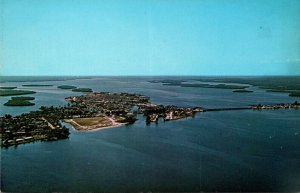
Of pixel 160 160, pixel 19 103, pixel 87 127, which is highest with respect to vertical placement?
pixel 19 103

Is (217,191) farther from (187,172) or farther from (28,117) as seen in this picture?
(28,117)

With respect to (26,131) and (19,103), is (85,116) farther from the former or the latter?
(19,103)

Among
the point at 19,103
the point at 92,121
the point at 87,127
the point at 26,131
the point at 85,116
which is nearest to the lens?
the point at 26,131

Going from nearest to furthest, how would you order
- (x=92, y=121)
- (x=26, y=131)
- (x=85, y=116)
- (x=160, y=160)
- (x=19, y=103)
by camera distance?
(x=160, y=160)
(x=26, y=131)
(x=92, y=121)
(x=85, y=116)
(x=19, y=103)

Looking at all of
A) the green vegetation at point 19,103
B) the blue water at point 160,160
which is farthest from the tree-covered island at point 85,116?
the green vegetation at point 19,103

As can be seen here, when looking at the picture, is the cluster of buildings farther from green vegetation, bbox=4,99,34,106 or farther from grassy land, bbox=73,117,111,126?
green vegetation, bbox=4,99,34,106

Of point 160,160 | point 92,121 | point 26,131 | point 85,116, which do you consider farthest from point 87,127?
point 160,160

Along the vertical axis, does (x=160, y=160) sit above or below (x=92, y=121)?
below

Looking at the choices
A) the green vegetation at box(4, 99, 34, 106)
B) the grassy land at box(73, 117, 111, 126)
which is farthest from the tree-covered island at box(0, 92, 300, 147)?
the green vegetation at box(4, 99, 34, 106)
